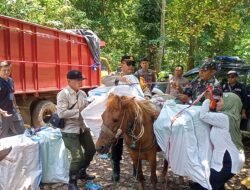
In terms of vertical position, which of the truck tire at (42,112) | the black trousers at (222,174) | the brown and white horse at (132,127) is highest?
the brown and white horse at (132,127)

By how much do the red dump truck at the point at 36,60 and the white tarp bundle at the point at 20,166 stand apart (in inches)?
171

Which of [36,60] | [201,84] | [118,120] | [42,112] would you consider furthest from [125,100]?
[42,112]

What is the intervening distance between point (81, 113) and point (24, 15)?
9.37 meters

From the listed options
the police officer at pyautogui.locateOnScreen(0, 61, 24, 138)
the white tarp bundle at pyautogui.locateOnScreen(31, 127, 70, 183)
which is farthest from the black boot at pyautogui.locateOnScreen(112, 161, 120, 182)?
the police officer at pyautogui.locateOnScreen(0, 61, 24, 138)

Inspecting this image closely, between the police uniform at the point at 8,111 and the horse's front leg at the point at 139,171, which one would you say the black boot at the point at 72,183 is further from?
the police uniform at the point at 8,111

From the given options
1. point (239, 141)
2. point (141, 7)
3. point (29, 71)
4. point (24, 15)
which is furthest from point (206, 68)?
point (141, 7)

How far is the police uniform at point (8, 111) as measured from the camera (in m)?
5.58

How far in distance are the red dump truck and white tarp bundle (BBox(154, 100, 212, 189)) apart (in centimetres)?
485

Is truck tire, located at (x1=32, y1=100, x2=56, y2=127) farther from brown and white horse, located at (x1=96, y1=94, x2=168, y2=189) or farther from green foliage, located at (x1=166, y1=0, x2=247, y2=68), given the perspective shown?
brown and white horse, located at (x1=96, y1=94, x2=168, y2=189)

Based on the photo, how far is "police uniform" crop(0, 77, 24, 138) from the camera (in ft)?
18.3

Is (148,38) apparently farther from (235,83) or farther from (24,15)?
(235,83)

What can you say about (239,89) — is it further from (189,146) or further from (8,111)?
(8,111)

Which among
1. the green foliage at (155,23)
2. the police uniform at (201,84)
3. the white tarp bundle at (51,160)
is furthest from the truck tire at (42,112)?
the white tarp bundle at (51,160)

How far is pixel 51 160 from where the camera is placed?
4016 mm
